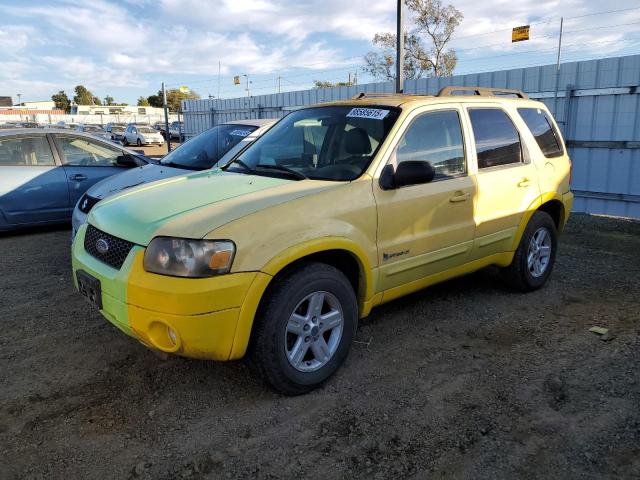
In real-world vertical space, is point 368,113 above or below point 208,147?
above

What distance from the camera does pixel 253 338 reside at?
9.71 feet

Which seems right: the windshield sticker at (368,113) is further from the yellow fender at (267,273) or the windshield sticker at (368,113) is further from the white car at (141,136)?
the white car at (141,136)

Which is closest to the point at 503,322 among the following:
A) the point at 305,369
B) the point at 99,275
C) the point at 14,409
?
the point at 305,369

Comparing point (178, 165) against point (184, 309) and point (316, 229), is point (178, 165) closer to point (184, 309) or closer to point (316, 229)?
point (316, 229)

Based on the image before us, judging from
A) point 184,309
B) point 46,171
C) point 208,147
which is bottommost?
point 184,309

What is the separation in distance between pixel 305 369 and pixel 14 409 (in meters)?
1.74

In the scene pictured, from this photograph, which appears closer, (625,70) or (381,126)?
(381,126)

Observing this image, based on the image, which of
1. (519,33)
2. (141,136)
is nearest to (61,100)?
(141,136)

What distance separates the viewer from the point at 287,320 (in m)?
2.97

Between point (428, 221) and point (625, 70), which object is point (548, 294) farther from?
point (625, 70)

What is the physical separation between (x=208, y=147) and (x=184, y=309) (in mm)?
4688

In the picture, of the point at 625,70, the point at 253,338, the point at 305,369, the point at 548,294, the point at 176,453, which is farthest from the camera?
the point at 625,70

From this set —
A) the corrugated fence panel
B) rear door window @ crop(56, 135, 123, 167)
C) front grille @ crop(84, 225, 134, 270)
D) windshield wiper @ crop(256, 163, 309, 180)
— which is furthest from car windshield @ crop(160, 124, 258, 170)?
the corrugated fence panel

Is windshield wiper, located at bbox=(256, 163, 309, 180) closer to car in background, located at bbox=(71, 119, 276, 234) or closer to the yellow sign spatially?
car in background, located at bbox=(71, 119, 276, 234)
